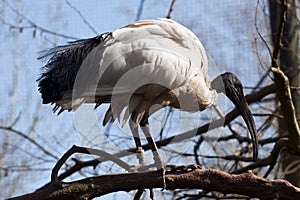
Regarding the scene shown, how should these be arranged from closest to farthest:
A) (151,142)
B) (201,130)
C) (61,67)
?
(61,67) → (151,142) → (201,130)

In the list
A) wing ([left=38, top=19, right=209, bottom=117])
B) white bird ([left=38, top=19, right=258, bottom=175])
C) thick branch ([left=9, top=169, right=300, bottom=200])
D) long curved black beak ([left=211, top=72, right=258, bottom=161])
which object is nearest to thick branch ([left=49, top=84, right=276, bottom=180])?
long curved black beak ([left=211, top=72, right=258, bottom=161])

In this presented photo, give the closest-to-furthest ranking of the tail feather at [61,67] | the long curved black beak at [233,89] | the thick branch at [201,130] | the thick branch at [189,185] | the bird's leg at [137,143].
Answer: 1. the thick branch at [189,185]
2. the tail feather at [61,67]
3. the bird's leg at [137,143]
4. the long curved black beak at [233,89]
5. the thick branch at [201,130]

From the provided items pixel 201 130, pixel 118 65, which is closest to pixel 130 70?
pixel 118 65

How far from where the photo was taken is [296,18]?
14.9 ft

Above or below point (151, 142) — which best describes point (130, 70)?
above

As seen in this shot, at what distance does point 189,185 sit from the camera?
2887 millimetres

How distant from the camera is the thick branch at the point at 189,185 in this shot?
2.79m

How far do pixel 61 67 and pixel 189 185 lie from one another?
37.6 inches

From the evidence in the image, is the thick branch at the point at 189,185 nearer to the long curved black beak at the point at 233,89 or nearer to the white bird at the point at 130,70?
the white bird at the point at 130,70

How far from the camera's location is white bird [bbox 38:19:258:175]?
11.2ft

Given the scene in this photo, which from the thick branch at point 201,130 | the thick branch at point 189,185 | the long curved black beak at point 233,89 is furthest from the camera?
the thick branch at point 201,130

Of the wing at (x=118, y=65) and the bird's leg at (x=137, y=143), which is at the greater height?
the wing at (x=118, y=65)

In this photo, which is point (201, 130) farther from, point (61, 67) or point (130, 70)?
point (61, 67)

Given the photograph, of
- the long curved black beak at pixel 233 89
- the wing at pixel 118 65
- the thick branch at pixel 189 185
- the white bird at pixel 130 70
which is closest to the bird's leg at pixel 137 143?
the white bird at pixel 130 70
